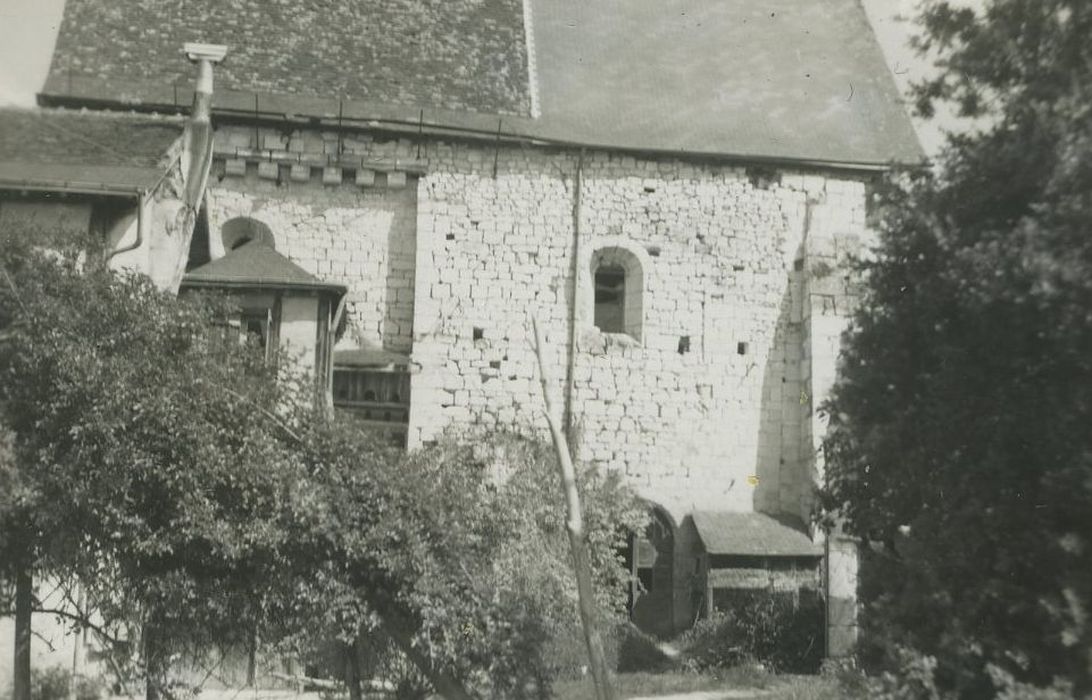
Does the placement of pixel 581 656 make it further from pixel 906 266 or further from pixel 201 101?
pixel 201 101

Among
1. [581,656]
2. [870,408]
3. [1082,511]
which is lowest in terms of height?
[581,656]

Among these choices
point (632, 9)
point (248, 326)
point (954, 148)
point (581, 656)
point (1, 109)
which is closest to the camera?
point (954, 148)

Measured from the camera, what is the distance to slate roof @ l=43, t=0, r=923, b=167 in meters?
18.1

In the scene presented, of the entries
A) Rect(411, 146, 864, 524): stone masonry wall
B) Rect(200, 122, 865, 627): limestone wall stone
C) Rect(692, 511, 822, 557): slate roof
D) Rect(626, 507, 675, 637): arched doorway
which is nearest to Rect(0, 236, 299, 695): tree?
Rect(200, 122, 865, 627): limestone wall stone

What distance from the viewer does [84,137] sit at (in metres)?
12.6

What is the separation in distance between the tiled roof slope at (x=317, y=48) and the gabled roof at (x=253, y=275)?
3.93m

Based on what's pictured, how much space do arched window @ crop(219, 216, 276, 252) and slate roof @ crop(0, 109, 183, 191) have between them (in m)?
3.98

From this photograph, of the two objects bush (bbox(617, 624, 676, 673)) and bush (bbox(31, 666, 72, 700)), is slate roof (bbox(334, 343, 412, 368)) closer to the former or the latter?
bush (bbox(617, 624, 676, 673))

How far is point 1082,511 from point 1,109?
1134 centimetres

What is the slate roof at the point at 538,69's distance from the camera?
18141 millimetres

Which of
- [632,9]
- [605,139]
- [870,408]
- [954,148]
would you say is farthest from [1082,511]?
[632,9]

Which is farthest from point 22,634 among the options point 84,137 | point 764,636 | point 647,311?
point 647,311

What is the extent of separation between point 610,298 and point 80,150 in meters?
9.71

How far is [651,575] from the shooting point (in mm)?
17859
